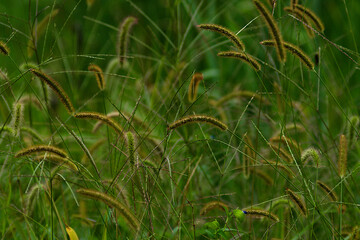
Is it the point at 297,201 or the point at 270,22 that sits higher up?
the point at 270,22

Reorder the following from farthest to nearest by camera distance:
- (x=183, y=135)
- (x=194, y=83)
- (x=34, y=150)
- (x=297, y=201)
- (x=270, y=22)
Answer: (x=183, y=135) < (x=194, y=83) < (x=270, y=22) < (x=297, y=201) < (x=34, y=150)

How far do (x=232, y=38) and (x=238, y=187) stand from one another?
151 cm

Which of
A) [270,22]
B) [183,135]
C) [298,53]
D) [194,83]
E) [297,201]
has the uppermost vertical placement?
[270,22]

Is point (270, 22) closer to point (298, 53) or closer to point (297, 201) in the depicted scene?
point (298, 53)

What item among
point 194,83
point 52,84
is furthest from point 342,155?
point 52,84

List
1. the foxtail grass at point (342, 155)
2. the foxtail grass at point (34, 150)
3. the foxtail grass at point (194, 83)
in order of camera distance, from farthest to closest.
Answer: the foxtail grass at point (194, 83) → the foxtail grass at point (342, 155) → the foxtail grass at point (34, 150)

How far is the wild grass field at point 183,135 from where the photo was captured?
2170 mm

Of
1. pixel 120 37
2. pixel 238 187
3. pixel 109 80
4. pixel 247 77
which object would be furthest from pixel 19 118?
pixel 247 77

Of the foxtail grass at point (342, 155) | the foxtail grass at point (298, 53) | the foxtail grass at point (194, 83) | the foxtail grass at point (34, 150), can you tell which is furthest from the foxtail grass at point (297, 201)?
the foxtail grass at point (34, 150)

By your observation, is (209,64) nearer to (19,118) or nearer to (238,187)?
(238,187)

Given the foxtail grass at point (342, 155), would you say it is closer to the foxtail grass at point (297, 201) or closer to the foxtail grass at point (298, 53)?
the foxtail grass at point (297, 201)

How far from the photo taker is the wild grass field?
2170mm

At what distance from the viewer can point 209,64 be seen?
4.88 metres

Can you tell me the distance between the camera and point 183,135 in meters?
3.23
